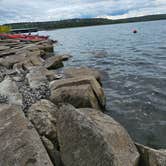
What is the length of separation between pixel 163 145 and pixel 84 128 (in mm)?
3097

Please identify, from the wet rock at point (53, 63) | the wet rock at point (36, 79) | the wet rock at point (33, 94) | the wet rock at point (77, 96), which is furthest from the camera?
the wet rock at point (53, 63)

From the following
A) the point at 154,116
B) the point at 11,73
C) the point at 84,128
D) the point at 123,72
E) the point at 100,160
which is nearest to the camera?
the point at 100,160

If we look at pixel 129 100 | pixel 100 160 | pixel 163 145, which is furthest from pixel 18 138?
pixel 129 100

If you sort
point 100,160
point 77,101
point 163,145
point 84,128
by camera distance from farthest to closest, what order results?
point 77,101, point 163,145, point 84,128, point 100,160

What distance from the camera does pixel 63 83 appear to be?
9.25 metres

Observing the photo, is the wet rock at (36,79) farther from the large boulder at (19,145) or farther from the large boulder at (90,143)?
the large boulder at (90,143)

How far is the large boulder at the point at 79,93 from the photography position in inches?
313

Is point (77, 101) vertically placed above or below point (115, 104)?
above

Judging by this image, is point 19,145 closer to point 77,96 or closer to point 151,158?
point 151,158

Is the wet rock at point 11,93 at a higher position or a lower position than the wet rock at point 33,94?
higher

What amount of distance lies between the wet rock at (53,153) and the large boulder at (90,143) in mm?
167

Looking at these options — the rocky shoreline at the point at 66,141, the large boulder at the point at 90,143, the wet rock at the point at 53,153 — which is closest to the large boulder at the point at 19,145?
the rocky shoreline at the point at 66,141

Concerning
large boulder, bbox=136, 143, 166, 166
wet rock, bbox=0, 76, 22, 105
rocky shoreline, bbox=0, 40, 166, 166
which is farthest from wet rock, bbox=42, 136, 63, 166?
wet rock, bbox=0, 76, 22, 105

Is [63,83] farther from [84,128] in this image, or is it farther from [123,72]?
[123,72]
